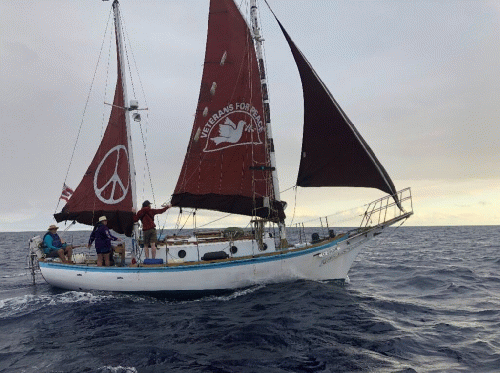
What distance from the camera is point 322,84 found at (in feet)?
51.3

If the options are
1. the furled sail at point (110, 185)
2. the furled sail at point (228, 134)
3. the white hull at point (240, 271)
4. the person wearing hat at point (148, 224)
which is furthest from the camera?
the furled sail at point (110, 185)

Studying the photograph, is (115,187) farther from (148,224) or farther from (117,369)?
(117,369)

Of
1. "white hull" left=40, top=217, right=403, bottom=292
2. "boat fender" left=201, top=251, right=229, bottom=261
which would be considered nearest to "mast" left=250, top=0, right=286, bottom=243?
"white hull" left=40, top=217, right=403, bottom=292

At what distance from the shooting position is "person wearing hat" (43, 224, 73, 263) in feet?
61.2

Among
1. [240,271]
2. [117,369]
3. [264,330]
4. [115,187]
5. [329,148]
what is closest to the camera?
[117,369]

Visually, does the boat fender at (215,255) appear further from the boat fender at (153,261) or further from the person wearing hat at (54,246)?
the person wearing hat at (54,246)

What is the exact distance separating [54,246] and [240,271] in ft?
33.9

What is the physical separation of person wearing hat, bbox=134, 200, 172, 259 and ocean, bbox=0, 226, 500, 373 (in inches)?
86.9

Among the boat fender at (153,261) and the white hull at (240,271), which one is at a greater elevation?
the boat fender at (153,261)

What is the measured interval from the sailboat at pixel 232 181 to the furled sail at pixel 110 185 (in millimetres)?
49

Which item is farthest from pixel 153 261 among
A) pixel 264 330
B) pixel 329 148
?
pixel 329 148

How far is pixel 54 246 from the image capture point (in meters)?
19.0

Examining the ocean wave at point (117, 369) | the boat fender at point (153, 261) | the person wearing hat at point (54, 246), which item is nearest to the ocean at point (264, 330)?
the ocean wave at point (117, 369)

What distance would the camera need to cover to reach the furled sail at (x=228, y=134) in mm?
17312
